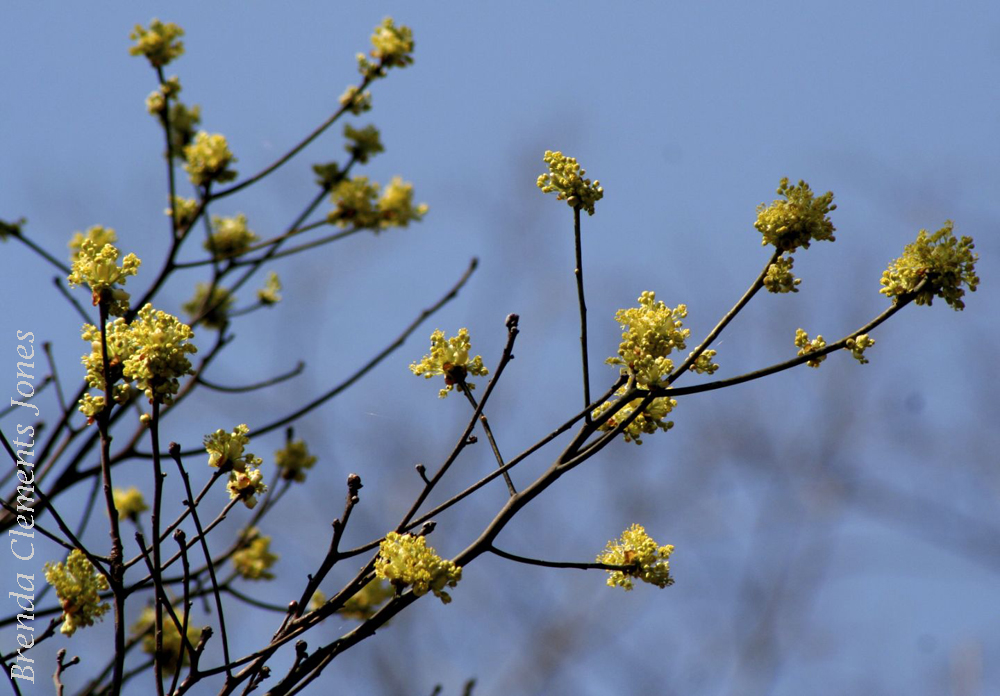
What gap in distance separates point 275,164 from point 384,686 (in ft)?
23.1

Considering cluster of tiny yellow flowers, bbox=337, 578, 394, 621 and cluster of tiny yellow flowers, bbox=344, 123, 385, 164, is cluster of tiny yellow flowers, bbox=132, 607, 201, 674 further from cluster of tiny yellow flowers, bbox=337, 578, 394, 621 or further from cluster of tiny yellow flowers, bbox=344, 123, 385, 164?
cluster of tiny yellow flowers, bbox=344, 123, 385, 164

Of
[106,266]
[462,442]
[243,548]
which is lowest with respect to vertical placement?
[462,442]

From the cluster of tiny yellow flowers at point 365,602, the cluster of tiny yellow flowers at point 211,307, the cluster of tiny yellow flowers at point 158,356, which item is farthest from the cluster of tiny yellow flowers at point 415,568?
the cluster of tiny yellow flowers at point 211,307

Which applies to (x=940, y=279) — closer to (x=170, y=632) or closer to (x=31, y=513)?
(x=31, y=513)

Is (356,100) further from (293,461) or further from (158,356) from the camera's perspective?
(158,356)

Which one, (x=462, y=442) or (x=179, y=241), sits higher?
(x=179, y=241)

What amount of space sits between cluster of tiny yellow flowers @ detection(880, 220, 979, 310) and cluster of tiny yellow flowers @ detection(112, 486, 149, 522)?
3.21 metres

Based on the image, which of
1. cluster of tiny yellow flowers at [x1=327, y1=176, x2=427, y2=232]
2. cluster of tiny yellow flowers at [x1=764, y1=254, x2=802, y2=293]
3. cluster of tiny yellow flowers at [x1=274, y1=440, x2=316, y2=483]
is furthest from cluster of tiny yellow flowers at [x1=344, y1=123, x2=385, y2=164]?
cluster of tiny yellow flowers at [x1=764, y1=254, x2=802, y2=293]

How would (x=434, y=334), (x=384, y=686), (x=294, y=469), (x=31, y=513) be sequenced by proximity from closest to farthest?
(x=434, y=334), (x=31, y=513), (x=294, y=469), (x=384, y=686)

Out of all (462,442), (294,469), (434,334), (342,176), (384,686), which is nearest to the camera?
(462,442)

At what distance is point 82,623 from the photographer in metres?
3.04

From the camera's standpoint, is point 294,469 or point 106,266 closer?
point 106,266

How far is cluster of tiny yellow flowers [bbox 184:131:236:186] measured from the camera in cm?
474

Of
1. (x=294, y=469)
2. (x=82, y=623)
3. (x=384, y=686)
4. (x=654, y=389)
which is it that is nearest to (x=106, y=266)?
(x=82, y=623)
